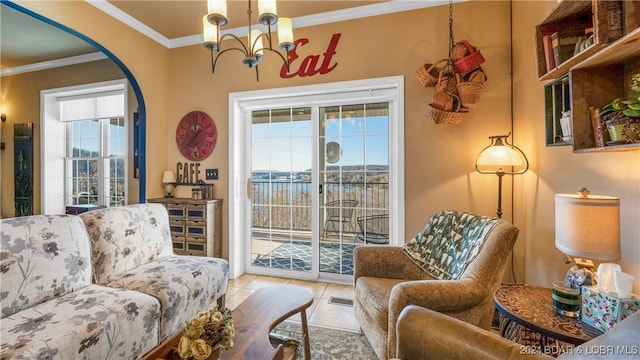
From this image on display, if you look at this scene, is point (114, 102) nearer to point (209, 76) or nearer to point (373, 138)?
point (209, 76)

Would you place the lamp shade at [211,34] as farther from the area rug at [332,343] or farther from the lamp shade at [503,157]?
the lamp shade at [503,157]

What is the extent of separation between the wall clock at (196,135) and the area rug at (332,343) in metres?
2.32

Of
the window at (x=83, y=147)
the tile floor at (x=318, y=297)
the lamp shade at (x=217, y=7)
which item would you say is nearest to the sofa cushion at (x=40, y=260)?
the tile floor at (x=318, y=297)

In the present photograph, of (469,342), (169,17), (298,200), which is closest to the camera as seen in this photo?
(469,342)

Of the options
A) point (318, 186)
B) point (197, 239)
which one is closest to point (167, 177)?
point (197, 239)

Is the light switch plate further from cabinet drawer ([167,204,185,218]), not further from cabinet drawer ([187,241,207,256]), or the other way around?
cabinet drawer ([187,241,207,256])

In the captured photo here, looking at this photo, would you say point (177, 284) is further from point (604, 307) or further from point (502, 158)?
point (502, 158)

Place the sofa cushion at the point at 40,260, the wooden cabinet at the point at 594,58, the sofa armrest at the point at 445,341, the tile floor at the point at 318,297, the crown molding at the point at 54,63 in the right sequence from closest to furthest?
the sofa armrest at the point at 445,341
the wooden cabinet at the point at 594,58
the sofa cushion at the point at 40,260
the tile floor at the point at 318,297
the crown molding at the point at 54,63

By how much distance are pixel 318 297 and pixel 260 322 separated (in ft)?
4.70

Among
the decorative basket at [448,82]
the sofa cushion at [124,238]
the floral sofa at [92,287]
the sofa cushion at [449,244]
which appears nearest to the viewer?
the floral sofa at [92,287]

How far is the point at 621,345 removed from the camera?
30.7 inches

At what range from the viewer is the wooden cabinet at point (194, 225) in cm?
318

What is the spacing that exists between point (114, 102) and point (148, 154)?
124 cm

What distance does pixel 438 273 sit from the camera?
1975 millimetres
